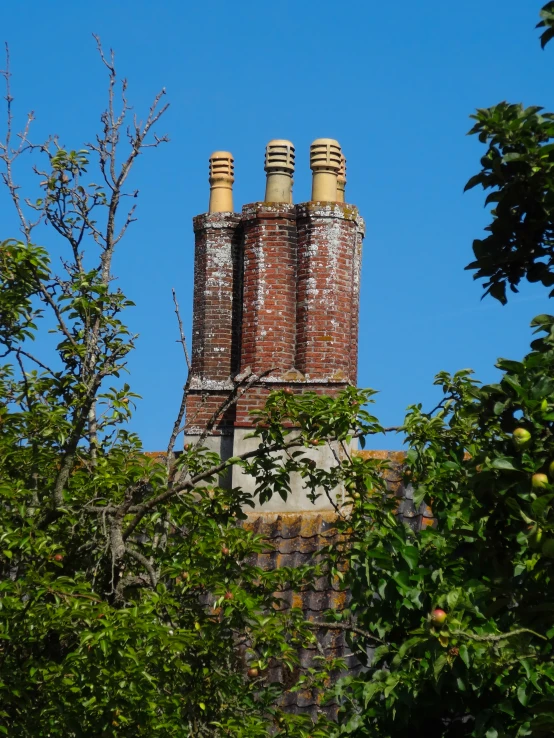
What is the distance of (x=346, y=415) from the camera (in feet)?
22.9

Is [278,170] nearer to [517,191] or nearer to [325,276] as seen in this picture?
[325,276]

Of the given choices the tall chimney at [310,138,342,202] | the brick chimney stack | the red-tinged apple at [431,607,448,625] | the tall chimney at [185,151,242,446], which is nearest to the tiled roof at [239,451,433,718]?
the brick chimney stack

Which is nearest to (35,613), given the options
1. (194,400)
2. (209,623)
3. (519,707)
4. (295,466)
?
(209,623)

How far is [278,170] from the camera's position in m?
12.1

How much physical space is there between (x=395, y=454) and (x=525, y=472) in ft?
24.5

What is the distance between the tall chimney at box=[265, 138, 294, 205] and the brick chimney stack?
1 centimetres

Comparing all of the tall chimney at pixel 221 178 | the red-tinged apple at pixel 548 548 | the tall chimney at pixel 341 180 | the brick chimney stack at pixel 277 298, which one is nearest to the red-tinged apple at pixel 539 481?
the red-tinged apple at pixel 548 548

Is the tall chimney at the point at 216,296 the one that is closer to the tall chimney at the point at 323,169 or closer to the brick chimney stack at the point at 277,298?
the brick chimney stack at the point at 277,298

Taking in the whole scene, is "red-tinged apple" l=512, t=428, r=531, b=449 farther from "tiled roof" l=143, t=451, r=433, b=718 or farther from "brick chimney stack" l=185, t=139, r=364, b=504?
"brick chimney stack" l=185, t=139, r=364, b=504

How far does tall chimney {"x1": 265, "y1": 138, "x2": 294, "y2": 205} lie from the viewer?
12.1 metres

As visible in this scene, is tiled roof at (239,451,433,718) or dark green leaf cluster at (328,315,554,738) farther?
tiled roof at (239,451,433,718)

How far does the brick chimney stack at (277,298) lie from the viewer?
11672 millimetres

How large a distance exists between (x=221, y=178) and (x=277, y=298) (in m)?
1.64

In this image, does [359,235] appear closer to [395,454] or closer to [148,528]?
[395,454]
